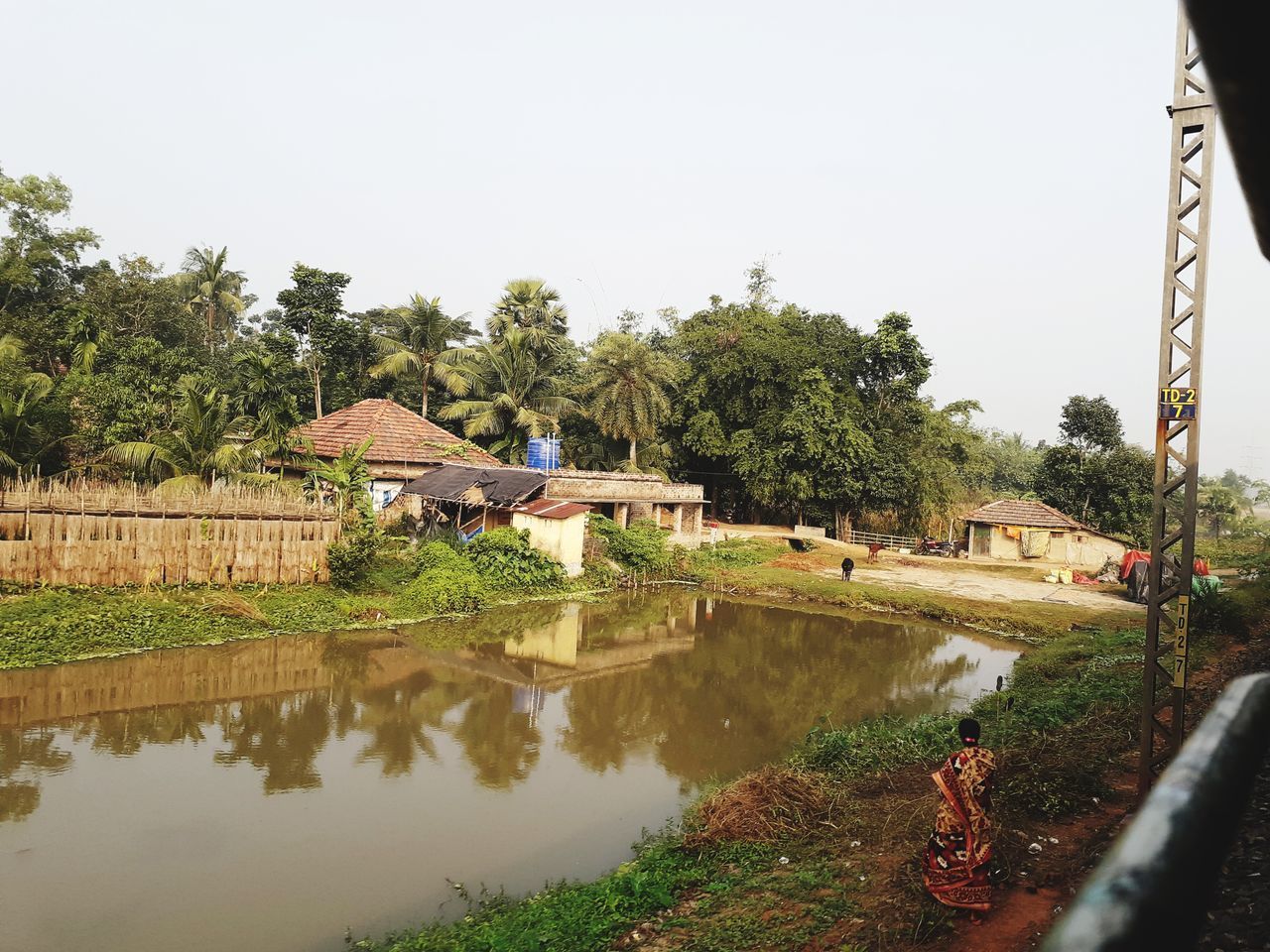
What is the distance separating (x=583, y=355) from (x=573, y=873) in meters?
38.4

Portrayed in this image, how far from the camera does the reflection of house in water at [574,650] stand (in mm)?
14117

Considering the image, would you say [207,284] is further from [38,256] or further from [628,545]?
[628,545]

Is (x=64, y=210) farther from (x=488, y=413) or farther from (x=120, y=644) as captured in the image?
(x=120, y=644)

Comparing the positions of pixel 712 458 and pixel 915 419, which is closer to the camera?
pixel 915 419

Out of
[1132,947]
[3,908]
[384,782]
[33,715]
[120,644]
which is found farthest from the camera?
[120,644]

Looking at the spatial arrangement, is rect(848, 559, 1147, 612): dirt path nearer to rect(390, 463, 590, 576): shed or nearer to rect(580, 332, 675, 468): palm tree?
rect(390, 463, 590, 576): shed

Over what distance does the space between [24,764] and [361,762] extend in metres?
3.69

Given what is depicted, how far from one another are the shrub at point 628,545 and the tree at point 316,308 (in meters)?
13.3

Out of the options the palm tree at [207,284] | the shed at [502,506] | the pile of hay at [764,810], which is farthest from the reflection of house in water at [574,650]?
the palm tree at [207,284]

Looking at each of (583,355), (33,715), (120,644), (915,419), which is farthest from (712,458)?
(33,715)

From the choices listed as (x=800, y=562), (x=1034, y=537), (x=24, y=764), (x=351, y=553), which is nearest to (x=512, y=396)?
(x=800, y=562)

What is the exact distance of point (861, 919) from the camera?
5977 mm

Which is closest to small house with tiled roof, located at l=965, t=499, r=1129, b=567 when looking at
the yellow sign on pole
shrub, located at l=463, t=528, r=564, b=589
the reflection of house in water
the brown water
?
the brown water

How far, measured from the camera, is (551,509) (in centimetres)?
2112
